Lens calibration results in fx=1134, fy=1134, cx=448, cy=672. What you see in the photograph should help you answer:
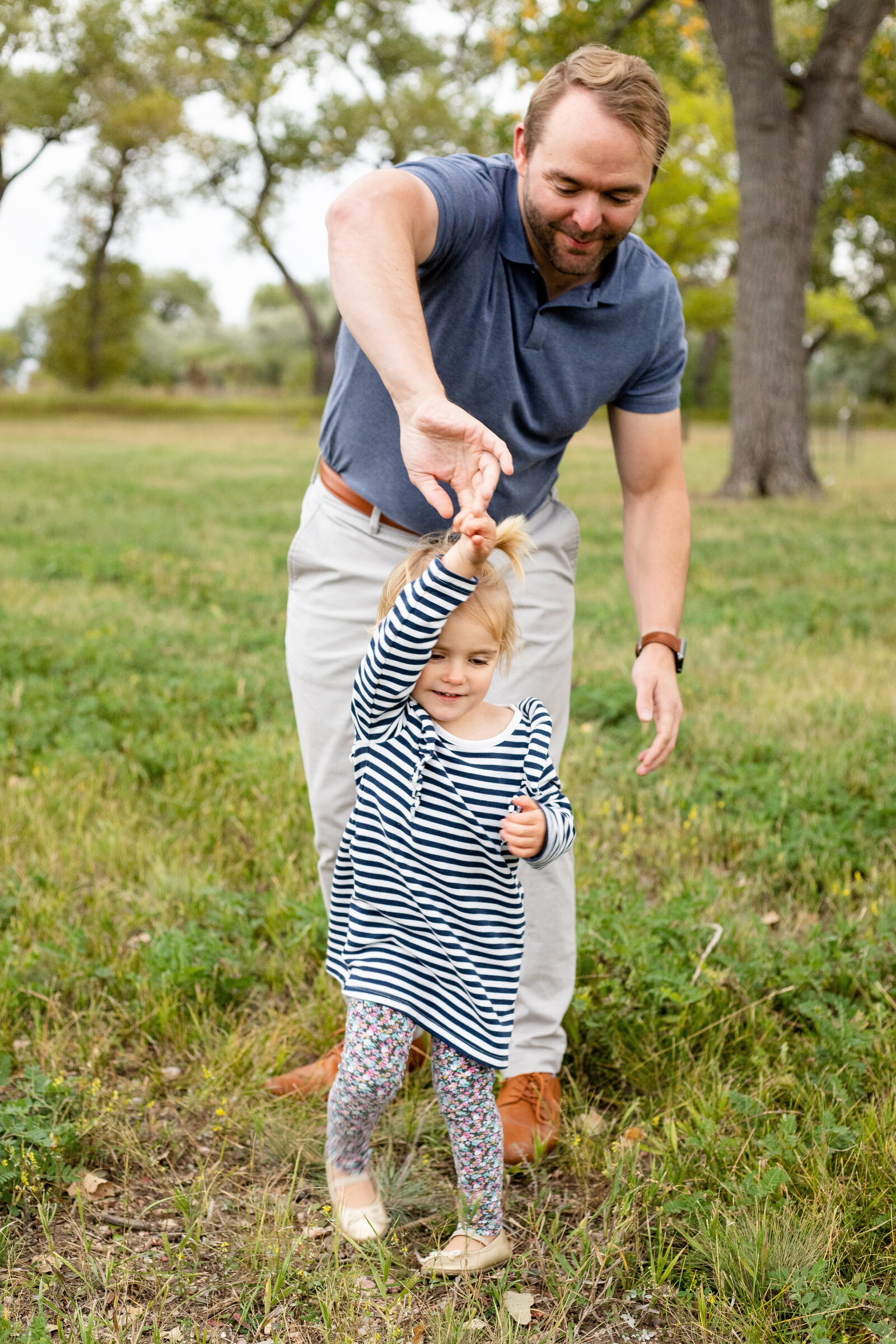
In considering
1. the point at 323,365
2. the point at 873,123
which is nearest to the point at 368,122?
the point at 323,365

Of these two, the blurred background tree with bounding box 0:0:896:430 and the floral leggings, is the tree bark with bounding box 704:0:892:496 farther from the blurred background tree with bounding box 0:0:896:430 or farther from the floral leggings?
the floral leggings

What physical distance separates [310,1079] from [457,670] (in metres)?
1.29

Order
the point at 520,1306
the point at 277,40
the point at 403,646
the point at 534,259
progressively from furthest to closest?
1. the point at 277,40
2. the point at 534,259
3. the point at 520,1306
4. the point at 403,646

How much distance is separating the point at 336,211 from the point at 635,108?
25.7 inches

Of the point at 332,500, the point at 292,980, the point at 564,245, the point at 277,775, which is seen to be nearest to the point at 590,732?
the point at 277,775

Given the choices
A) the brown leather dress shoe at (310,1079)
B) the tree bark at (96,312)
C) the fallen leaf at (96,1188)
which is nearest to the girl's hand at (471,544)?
the brown leather dress shoe at (310,1079)

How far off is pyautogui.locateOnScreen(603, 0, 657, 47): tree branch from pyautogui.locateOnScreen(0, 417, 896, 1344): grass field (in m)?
10.8

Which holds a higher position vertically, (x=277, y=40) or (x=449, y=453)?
(x=277, y=40)

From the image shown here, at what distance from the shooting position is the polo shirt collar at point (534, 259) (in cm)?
260

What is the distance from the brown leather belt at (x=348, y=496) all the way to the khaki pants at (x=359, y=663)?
0.02m

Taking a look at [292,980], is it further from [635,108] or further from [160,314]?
[160,314]

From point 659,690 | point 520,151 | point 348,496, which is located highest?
point 520,151

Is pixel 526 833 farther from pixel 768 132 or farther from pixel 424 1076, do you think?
pixel 768 132

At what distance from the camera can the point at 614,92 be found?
90.7 inches
